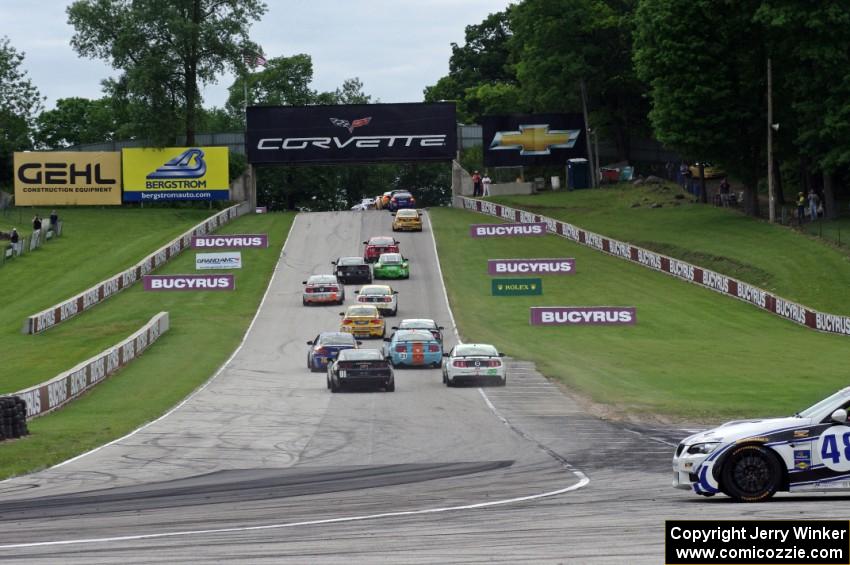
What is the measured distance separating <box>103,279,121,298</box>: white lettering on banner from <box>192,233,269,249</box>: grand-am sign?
11.2 meters

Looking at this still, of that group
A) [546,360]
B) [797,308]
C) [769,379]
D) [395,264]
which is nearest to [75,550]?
[769,379]

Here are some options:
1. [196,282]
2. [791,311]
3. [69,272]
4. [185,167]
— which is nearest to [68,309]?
[196,282]

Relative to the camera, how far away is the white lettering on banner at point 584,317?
187 feet

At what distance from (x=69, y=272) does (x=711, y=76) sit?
40.5 metres

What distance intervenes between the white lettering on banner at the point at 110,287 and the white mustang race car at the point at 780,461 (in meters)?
53.8

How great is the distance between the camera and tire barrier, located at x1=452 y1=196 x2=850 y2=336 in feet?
183

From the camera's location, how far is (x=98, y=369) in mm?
41062

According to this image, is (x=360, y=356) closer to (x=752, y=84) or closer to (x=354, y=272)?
(x=354, y=272)

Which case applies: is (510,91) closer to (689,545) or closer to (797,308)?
(797,308)

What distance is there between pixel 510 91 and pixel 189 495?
128091 mm

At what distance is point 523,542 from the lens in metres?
14.1

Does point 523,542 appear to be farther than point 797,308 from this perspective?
No

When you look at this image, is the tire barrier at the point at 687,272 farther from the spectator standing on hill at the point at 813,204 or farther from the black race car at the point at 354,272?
the black race car at the point at 354,272

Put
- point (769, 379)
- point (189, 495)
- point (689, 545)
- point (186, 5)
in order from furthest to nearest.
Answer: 1. point (186, 5)
2. point (769, 379)
3. point (189, 495)
4. point (689, 545)
